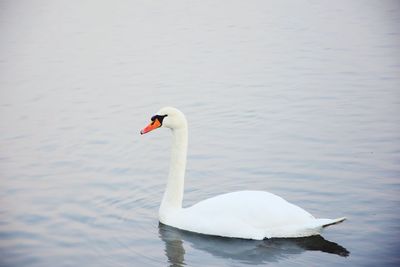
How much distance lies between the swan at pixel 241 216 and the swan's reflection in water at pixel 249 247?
6 centimetres

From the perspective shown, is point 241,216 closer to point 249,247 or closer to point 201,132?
point 249,247

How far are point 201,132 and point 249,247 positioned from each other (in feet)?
13.8

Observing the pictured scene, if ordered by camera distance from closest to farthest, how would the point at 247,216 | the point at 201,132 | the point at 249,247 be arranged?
the point at 249,247 → the point at 247,216 → the point at 201,132

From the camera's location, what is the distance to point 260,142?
10.9m

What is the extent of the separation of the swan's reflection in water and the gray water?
0.07 feet

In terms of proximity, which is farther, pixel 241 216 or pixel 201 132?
pixel 201 132

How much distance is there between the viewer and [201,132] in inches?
448

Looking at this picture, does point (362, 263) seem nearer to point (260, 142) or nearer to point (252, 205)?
point (252, 205)

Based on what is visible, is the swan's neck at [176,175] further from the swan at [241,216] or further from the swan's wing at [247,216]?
the swan's wing at [247,216]

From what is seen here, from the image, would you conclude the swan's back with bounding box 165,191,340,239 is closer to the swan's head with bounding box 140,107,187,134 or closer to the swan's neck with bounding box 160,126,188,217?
the swan's neck with bounding box 160,126,188,217

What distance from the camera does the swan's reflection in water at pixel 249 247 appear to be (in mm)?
7180

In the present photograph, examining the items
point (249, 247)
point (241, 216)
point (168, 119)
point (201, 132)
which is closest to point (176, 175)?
point (168, 119)

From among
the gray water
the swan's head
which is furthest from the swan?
the gray water

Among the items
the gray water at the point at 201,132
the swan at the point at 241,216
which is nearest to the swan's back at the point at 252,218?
the swan at the point at 241,216
